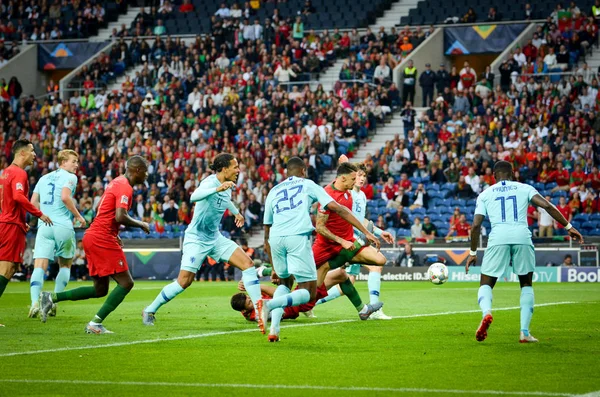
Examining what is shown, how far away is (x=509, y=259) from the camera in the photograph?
1202 centimetres

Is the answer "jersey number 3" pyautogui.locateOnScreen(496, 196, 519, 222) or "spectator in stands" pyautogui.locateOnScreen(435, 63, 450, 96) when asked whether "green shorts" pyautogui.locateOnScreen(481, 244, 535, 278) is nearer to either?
"jersey number 3" pyautogui.locateOnScreen(496, 196, 519, 222)

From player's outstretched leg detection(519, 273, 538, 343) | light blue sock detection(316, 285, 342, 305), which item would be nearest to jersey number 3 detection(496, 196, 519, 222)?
player's outstretched leg detection(519, 273, 538, 343)

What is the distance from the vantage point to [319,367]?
31.9 ft

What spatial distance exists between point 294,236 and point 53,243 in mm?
5800

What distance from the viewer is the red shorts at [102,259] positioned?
12906 millimetres

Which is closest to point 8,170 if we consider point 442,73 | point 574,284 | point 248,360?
point 248,360

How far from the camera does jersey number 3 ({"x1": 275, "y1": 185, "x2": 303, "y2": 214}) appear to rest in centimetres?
1201

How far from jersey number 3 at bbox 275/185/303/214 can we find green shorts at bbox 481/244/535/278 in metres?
2.29

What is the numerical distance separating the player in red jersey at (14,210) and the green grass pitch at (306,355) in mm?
928

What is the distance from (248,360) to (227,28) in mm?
34317

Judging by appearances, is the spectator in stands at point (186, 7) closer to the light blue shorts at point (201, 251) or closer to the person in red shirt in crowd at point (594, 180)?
the person in red shirt in crowd at point (594, 180)

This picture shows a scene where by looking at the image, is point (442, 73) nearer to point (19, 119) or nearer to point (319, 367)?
point (19, 119)

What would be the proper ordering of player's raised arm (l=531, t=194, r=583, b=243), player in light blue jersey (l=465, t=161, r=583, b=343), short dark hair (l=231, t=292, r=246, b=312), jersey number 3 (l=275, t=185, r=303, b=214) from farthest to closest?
1. short dark hair (l=231, t=292, r=246, b=312)
2. jersey number 3 (l=275, t=185, r=303, b=214)
3. player in light blue jersey (l=465, t=161, r=583, b=343)
4. player's raised arm (l=531, t=194, r=583, b=243)

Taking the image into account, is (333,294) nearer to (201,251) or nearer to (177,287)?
(201,251)
